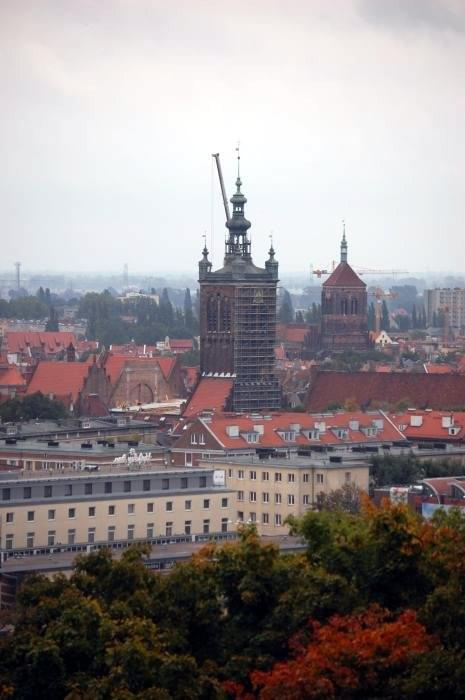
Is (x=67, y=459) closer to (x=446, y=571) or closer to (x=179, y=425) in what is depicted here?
(x=179, y=425)

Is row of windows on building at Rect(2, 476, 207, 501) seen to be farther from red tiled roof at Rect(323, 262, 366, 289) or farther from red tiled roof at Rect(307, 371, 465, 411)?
red tiled roof at Rect(323, 262, 366, 289)

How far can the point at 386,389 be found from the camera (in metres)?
123

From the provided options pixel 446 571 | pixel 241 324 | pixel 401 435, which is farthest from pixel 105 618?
pixel 241 324

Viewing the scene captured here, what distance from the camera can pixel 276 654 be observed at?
45.1 meters

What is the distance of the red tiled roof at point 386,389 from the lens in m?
121

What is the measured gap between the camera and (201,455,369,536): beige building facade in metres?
79.7

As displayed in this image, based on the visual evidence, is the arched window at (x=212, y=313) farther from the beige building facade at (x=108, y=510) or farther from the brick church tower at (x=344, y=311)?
the brick church tower at (x=344, y=311)

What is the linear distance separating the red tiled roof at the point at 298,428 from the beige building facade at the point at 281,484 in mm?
7543

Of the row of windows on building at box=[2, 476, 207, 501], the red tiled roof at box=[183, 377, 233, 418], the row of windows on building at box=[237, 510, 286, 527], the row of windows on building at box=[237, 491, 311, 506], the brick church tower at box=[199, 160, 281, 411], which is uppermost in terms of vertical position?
the brick church tower at box=[199, 160, 281, 411]

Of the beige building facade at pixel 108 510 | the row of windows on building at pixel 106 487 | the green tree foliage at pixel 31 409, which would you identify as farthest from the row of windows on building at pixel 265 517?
the green tree foliage at pixel 31 409

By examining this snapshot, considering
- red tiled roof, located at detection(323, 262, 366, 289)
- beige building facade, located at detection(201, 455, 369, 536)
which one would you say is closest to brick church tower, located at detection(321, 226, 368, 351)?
red tiled roof, located at detection(323, 262, 366, 289)

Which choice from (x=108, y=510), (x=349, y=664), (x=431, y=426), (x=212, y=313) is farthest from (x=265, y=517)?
(x=212, y=313)

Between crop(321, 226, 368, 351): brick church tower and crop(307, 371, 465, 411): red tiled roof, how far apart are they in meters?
52.7

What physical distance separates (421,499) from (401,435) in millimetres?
22225
